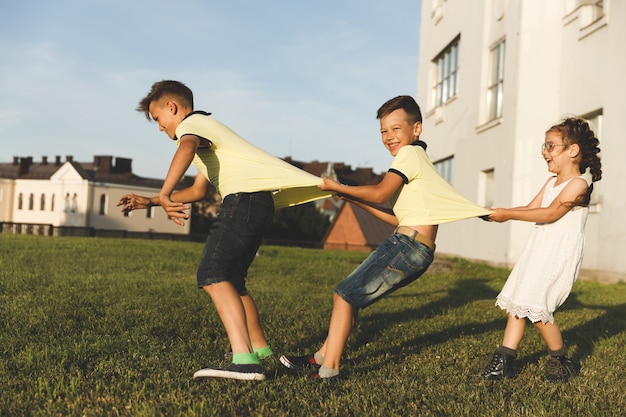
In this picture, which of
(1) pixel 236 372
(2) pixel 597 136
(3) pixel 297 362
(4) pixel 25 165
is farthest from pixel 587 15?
(4) pixel 25 165

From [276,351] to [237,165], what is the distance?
176 centimetres

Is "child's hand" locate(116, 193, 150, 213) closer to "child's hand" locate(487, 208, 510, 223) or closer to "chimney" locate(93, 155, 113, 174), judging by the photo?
"child's hand" locate(487, 208, 510, 223)

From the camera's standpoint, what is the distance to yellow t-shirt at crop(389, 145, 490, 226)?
436 cm

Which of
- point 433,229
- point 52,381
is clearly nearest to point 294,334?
point 433,229

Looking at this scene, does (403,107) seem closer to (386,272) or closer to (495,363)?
(386,272)

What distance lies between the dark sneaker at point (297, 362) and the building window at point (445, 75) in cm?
1778

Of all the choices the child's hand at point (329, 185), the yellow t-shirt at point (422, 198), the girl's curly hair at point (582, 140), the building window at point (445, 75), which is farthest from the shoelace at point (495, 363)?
the building window at point (445, 75)

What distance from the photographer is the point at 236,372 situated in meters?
3.94

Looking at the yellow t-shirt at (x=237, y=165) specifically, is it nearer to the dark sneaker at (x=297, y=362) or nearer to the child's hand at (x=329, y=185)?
the child's hand at (x=329, y=185)

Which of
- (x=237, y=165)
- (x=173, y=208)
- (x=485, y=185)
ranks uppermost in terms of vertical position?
(x=485, y=185)

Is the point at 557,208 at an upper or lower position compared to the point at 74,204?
lower

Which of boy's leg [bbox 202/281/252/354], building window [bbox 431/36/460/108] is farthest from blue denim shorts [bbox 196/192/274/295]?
building window [bbox 431/36/460/108]

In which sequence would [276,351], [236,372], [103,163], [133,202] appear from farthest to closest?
[103,163] < [276,351] < [133,202] < [236,372]

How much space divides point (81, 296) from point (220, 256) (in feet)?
13.8
